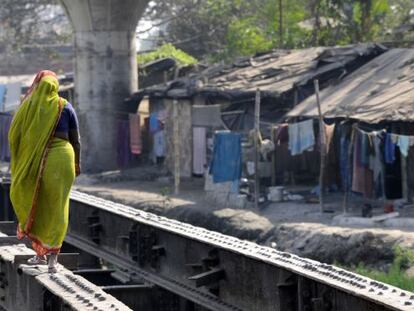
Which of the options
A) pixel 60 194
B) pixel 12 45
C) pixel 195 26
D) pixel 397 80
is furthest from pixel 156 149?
pixel 12 45

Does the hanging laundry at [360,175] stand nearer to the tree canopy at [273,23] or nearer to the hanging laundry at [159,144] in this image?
the hanging laundry at [159,144]

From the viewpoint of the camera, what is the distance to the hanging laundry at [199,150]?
93.2 ft

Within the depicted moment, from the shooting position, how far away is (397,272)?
1475cm

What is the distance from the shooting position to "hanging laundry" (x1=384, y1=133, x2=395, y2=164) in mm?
20891

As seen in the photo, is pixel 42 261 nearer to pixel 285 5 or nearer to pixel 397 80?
pixel 397 80

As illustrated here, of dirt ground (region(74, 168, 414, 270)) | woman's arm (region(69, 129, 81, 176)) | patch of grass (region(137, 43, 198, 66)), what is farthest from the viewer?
patch of grass (region(137, 43, 198, 66))

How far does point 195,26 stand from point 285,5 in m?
6.72

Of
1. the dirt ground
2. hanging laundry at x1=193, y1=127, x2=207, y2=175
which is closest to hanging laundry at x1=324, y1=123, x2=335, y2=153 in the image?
the dirt ground

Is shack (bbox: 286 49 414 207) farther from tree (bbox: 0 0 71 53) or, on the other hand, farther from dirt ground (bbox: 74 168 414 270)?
tree (bbox: 0 0 71 53)

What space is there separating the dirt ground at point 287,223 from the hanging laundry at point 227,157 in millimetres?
666

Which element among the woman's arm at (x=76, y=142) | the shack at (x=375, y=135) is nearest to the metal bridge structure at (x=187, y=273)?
the woman's arm at (x=76, y=142)

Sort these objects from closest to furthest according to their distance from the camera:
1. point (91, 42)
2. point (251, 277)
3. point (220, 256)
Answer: point (251, 277), point (220, 256), point (91, 42)

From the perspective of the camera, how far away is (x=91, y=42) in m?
33.3

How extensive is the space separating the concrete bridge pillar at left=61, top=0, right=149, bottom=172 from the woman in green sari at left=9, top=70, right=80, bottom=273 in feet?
81.9
